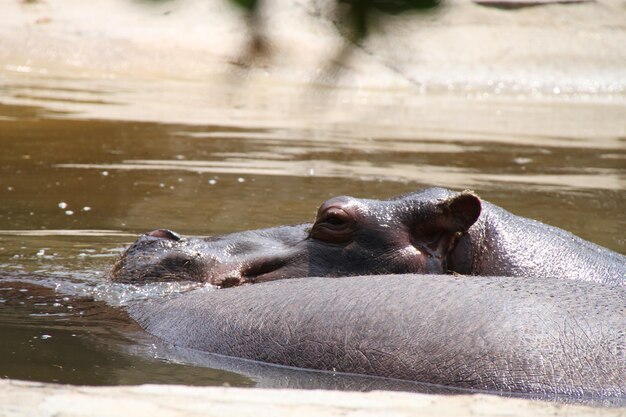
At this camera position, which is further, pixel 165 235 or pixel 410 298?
pixel 165 235

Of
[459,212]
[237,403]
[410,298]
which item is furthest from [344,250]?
[237,403]

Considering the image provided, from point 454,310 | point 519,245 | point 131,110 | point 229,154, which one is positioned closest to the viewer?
point 454,310

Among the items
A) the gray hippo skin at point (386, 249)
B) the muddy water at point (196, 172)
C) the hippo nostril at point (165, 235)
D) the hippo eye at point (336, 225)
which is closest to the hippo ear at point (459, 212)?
the gray hippo skin at point (386, 249)

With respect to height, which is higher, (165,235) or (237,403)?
(237,403)

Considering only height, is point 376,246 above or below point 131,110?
above

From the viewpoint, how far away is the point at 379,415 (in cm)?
258

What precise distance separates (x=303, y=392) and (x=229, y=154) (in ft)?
23.9

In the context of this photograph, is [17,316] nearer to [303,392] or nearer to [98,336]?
[98,336]

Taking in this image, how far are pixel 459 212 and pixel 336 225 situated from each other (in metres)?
0.51

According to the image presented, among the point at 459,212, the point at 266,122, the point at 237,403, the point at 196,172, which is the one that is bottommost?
the point at 266,122

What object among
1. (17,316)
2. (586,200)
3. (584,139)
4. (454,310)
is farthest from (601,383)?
(584,139)

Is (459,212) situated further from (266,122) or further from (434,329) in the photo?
(266,122)

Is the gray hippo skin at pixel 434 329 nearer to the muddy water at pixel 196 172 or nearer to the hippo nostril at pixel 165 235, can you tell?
the muddy water at pixel 196 172

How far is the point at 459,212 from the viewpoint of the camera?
470 centimetres
